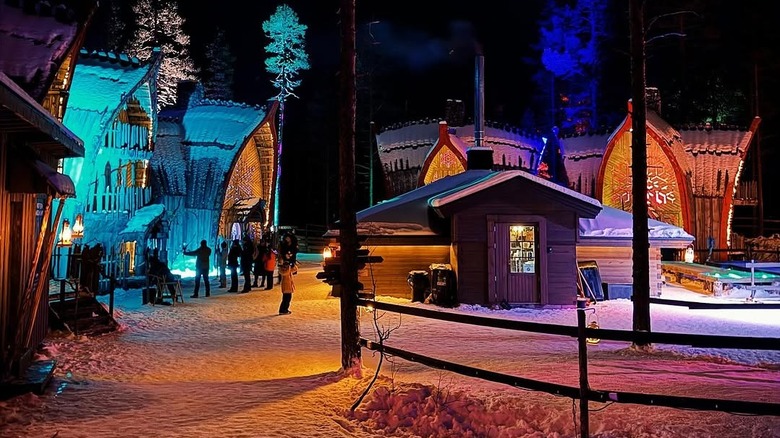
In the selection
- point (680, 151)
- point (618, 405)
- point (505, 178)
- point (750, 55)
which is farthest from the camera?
point (750, 55)

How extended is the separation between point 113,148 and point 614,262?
19.2m

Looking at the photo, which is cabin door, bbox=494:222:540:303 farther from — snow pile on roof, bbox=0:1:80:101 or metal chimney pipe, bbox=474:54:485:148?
snow pile on roof, bbox=0:1:80:101

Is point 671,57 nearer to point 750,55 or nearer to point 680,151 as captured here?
point 750,55

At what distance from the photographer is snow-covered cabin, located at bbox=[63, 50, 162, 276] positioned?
21266 mm

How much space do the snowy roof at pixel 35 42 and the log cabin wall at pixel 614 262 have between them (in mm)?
16439

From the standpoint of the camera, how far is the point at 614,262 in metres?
20.7

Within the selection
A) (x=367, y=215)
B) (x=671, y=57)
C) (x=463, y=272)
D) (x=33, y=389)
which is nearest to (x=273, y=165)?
(x=367, y=215)

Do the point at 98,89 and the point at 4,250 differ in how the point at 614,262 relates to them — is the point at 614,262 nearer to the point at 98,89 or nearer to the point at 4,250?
the point at 4,250

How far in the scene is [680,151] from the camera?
28.5m

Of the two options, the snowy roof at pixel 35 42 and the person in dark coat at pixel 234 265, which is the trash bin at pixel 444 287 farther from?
the snowy roof at pixel 35 42

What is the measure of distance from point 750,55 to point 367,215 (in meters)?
35.7

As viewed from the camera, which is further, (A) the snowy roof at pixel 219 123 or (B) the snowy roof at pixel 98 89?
(A) the snowy roof at pixel 219 123

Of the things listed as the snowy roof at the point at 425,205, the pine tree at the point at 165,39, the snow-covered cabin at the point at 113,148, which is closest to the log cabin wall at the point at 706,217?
the snowy roof at the point at 425,205

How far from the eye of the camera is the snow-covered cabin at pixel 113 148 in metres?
21.3
